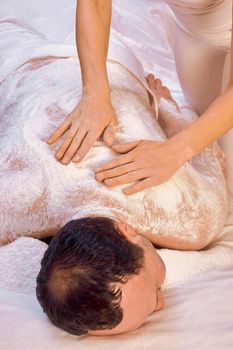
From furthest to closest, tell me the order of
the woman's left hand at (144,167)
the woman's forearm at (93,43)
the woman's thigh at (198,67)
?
1. the woman's thigh at (198,67)
2. the woman's forearm at (93,43)
3. the woman's left hand at (144,167)

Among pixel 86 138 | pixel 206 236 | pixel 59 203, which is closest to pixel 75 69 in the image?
pixel 86 138

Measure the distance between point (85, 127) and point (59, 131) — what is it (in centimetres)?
7

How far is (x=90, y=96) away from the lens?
5.46ft

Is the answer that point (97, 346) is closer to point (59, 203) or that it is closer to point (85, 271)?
point (85, 271)

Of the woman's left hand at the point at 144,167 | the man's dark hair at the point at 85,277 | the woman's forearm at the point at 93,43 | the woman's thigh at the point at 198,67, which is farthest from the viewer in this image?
the woman's thigh at the point at 198,67

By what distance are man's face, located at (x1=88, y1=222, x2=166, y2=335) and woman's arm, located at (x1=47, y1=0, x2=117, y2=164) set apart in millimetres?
279

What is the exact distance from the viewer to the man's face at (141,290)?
1289mm

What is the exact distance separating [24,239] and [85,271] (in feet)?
1.09

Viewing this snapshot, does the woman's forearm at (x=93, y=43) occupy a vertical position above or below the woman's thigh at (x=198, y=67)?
above

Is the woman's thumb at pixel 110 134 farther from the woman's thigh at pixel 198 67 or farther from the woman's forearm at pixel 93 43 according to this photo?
the woman's thigh at pixel 198 67

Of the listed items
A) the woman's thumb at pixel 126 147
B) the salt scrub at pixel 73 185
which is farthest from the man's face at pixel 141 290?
the woman's thumb at pixel 126 147

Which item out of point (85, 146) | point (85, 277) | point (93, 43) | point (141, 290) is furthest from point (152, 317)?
point (93, 43)

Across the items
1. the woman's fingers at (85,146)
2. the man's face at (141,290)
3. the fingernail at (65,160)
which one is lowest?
the man's face at (141,290)

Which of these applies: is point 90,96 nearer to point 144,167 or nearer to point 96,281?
point 144,167
